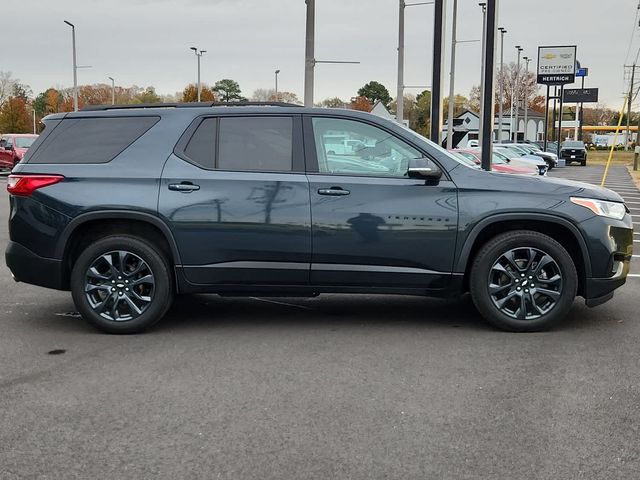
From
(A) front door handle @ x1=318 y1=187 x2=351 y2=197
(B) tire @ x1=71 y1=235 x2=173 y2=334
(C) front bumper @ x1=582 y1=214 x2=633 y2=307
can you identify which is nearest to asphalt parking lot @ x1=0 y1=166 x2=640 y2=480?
(B) tire @ x1=71 y1=235 x2=173 y2=334

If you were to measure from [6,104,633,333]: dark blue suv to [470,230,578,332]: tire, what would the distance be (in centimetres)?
1

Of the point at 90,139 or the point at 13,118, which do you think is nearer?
the point at 90,139

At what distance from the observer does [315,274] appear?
6141 millimetres

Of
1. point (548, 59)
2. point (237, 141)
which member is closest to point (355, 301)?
point (237, 141)

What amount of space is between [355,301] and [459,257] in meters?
1.70

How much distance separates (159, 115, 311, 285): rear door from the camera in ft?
19.9

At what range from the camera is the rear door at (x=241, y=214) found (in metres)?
6.07

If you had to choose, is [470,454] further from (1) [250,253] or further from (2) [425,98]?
(2) [425,98]

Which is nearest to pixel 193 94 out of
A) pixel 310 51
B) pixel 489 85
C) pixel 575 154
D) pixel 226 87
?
pixel 226 87

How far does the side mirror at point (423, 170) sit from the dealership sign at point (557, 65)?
78.1m

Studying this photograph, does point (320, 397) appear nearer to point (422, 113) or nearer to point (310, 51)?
point (310, 51)

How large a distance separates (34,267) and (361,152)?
8.94 feet

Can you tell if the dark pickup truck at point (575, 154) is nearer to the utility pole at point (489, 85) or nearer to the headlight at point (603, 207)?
the utility pole at point (489, 85)

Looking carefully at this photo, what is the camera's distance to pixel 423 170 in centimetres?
597
